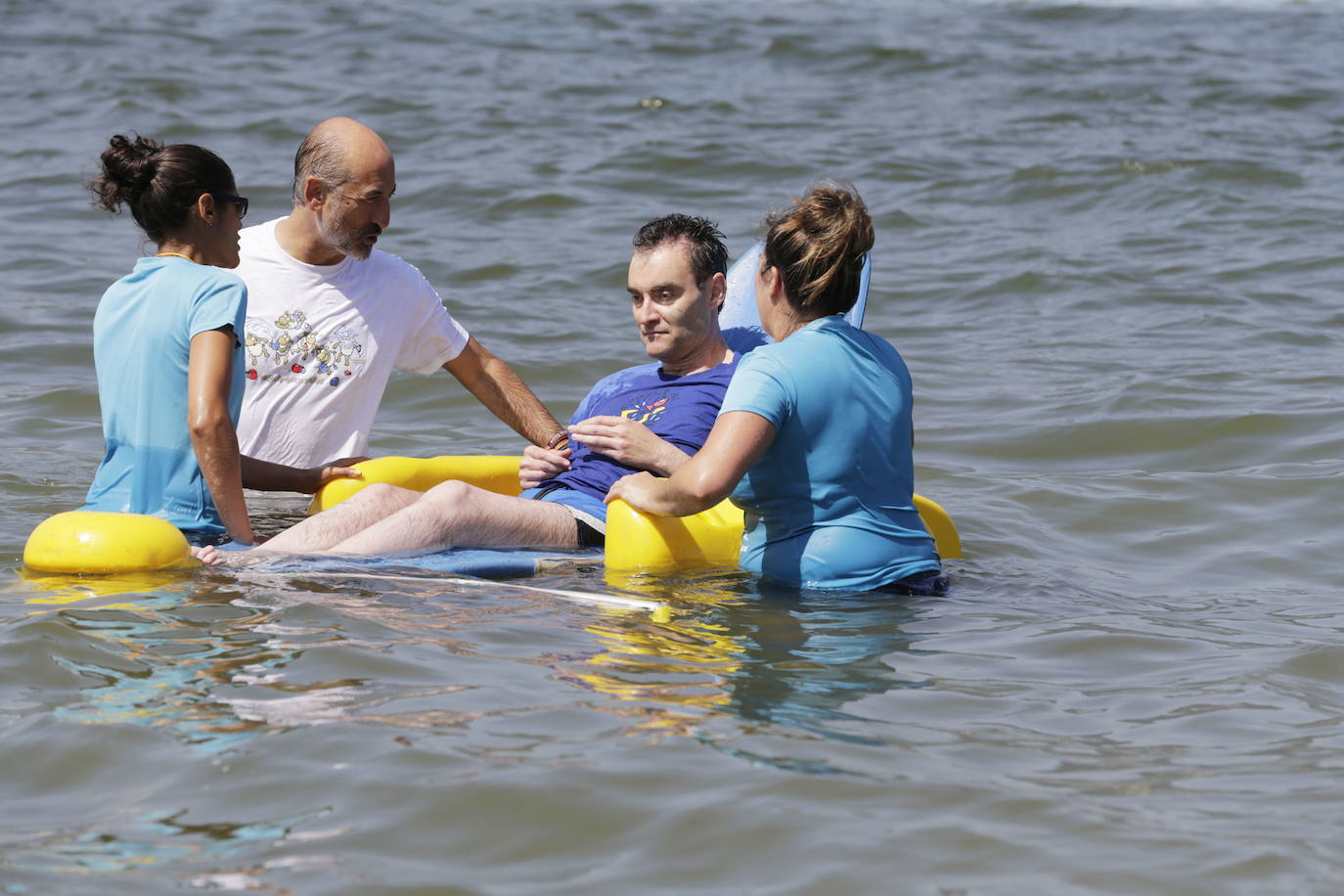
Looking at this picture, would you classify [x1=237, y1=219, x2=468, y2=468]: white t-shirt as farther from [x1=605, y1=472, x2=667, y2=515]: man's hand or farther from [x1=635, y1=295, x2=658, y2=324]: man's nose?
[x1=605, y1=472, x2=667, y2=515]: man's hand

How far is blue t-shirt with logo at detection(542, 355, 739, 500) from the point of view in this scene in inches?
204

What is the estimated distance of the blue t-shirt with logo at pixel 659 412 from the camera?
519 cm

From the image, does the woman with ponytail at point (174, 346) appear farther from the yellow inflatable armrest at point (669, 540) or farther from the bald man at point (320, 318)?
the yellow inflatable armrest at point (669, 540)

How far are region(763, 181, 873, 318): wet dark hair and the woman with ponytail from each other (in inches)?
60.2

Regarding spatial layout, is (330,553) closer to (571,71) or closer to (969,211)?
(969,211)

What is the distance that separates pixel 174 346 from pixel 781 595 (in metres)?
1.87

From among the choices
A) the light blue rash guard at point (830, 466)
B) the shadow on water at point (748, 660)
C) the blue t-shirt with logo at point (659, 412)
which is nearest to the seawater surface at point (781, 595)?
the shadow on water at point (748, 660)

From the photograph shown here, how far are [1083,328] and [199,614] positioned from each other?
→ 6112mm

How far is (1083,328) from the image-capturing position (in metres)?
9.05

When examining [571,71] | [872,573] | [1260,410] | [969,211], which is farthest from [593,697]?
[571,71]

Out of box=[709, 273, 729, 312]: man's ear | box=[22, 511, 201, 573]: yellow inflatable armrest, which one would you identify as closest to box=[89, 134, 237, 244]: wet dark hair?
box=[22, 511, 201, 573]: yellow inflatable armrest

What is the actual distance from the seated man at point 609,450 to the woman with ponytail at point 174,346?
0.29 metres

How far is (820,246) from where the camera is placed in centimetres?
422

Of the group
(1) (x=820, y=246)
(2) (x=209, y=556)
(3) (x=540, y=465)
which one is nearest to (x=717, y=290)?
(3) (x=540, y=465)
